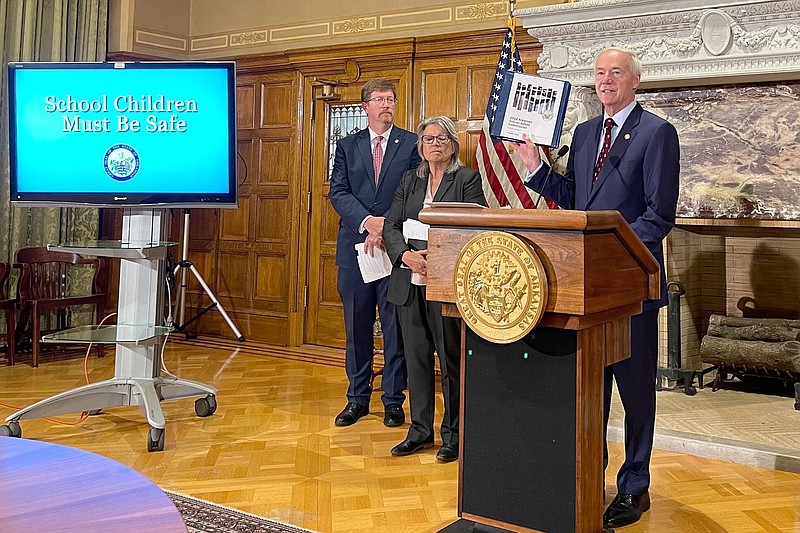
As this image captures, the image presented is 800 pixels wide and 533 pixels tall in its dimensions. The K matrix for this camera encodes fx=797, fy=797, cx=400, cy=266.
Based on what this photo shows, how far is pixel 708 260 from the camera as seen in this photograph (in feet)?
16.6

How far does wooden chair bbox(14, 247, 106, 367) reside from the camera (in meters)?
5.16

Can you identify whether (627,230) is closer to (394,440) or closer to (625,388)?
(625,388)

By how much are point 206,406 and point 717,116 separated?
322 cm

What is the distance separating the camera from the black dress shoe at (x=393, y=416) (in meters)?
3.85

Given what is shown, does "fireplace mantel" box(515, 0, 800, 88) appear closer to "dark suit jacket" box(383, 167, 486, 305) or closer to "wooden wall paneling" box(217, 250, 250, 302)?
"dark suit jacket" box(383, 167, 486, 305)

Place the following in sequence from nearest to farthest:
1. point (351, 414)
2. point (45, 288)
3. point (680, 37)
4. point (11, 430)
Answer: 1. point (11, 430)
2. point (351, 414)
3. point (680, 37)
4. point (45, 288)

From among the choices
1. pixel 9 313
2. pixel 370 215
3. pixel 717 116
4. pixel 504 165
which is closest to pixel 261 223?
pixel 9 313

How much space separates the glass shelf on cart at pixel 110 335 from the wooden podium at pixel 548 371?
1.92m

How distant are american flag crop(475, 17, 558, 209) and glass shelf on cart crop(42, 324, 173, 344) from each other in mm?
1935

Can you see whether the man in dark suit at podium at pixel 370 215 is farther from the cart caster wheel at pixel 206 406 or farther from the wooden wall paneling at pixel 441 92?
the wooden wall paneling at pixel 441 92

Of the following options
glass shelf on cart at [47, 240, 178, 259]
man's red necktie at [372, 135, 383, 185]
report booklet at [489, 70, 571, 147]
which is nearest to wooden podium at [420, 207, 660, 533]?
report booklet at [489, 70, 571, 147]

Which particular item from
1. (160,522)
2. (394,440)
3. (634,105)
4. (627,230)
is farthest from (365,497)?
(160,522)

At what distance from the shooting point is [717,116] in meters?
4.53

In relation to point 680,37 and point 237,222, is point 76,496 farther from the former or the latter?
point 237,222
